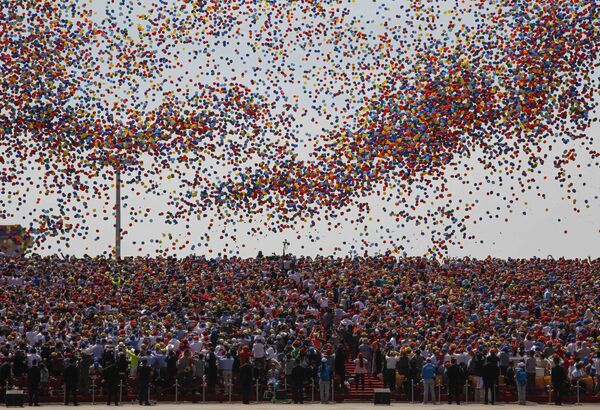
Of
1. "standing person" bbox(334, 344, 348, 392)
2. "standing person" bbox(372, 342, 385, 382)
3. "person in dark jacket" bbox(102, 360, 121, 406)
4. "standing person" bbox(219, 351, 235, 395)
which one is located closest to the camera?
"person in dark jacket" bbox(102, 360, 121, 406)

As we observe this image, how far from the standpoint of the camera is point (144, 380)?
31938 millimetres

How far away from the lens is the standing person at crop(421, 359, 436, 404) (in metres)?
32.8

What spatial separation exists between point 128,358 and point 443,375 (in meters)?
9.11

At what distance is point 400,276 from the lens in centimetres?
4794

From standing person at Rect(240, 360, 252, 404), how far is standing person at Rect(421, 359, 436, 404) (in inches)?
193

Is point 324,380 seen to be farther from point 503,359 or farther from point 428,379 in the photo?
point 503,359

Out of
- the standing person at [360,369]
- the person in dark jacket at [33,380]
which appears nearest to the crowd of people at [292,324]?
the person in dark jacket at [33,380]

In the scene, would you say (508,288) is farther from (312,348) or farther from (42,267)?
(42,267)

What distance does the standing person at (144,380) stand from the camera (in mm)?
31781

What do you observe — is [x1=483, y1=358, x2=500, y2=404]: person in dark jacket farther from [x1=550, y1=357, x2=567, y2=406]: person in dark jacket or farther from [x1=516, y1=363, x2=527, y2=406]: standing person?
[x1=550, y1=357, x2=567, y2=406]: person in dark jacket

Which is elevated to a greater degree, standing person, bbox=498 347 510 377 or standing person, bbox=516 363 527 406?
standing person, bbox=498 347 510 377

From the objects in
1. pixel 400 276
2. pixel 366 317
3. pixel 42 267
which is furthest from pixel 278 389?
pixel 42 267

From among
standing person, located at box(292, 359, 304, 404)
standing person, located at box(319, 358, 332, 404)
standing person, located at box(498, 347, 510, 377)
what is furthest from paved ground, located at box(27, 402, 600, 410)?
standing person, located at box(498, 347, 510, 377)

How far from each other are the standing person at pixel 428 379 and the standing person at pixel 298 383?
11.3 ft
